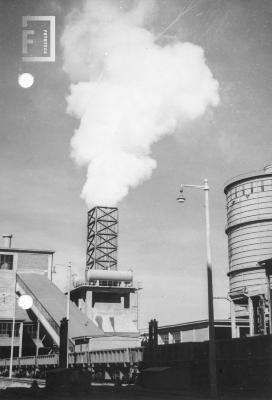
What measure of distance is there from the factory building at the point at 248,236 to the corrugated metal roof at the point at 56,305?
18424 mm

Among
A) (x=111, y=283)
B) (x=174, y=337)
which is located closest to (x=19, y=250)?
(x=111, y=283)

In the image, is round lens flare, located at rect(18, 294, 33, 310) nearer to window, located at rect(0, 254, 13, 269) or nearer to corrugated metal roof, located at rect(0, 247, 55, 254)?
window, located at rect(0, 254, 13, 269)

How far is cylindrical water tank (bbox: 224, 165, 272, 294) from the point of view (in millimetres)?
49344

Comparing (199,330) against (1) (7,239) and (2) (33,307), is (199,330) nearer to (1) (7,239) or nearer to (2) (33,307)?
(2) (33,307)

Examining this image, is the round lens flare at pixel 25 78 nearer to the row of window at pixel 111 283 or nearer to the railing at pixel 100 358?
the railing at pixel 100 358

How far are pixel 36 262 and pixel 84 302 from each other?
9823 mm

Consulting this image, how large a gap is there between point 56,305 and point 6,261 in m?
14.9

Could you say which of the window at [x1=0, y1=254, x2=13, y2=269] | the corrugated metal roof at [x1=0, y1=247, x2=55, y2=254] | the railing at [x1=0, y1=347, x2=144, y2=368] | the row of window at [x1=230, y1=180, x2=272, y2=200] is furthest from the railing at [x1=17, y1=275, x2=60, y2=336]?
the row of window at [x1=230, y1=180, x2=272, y2=200]

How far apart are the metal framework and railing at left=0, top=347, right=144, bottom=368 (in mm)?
27917

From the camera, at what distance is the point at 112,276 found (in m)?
76.6

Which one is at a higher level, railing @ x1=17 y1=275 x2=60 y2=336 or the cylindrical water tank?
the cylindrical water tank

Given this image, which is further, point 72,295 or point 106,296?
point 72,295

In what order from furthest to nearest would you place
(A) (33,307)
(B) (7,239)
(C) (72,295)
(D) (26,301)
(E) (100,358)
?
1. (B) (7,239)
2. (C) (72,295)
3. (D) (26,301)
4. (A) (33,307)
5. (E) (100,358)

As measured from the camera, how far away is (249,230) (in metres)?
51.1
